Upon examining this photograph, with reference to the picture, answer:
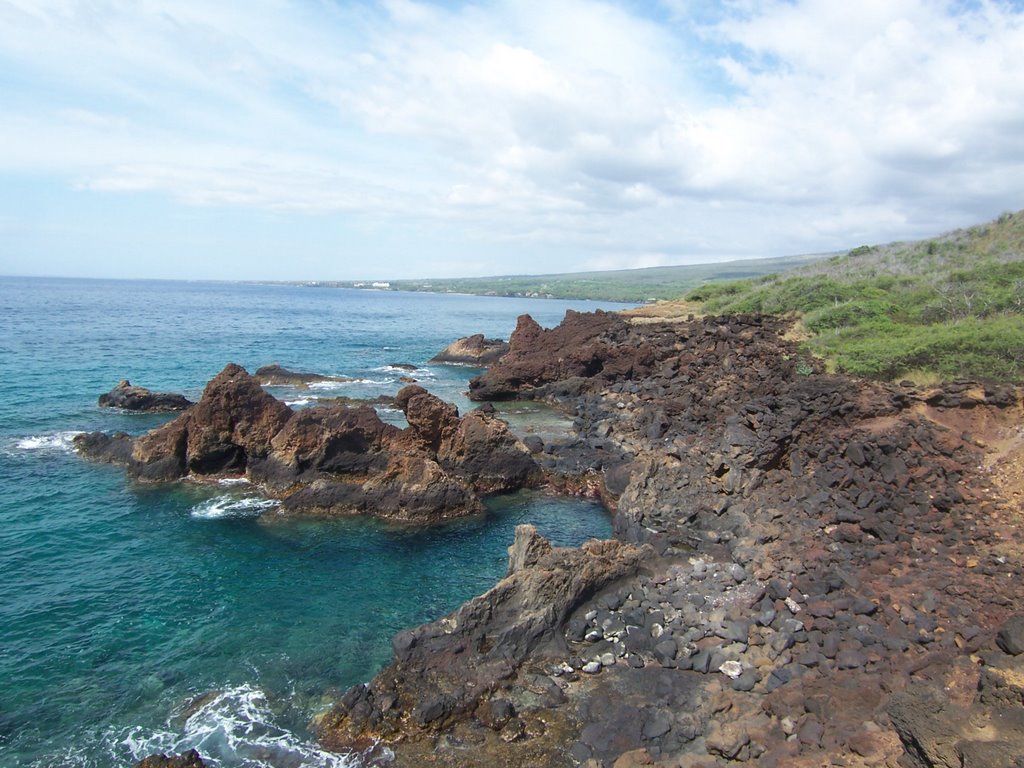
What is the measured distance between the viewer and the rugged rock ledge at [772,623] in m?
11.5

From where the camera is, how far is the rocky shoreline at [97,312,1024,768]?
461 inches

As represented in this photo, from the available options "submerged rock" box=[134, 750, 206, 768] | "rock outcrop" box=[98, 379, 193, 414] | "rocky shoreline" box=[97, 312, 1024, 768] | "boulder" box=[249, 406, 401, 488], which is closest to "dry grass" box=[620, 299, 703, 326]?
"rocky shoreline" box=[97, 312, 1024, 768]

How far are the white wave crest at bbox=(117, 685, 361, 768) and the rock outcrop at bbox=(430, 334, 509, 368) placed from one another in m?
53.7

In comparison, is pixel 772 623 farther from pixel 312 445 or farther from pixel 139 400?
pixel 139 400

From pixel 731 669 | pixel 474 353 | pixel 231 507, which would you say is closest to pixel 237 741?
pixel 731 669

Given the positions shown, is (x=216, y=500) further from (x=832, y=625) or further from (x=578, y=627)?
(x=832, y=625)

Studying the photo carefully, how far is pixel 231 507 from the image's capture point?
24812 mm

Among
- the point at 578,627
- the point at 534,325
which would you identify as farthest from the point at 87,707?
the point at 534,325

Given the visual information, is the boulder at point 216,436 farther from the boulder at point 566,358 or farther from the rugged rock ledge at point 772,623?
the boulder at point 566,358

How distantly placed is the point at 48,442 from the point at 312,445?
606 inches

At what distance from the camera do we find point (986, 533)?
1619 centimetres

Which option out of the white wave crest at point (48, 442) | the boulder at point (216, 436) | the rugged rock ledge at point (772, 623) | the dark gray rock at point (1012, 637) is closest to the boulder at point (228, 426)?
the boulder at point (216, 436)

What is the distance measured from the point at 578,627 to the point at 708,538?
6.00 metres

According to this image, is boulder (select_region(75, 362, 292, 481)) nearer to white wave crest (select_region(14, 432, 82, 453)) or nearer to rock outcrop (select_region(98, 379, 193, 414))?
white wave crest (select_region(14, 432, 82, 453))
